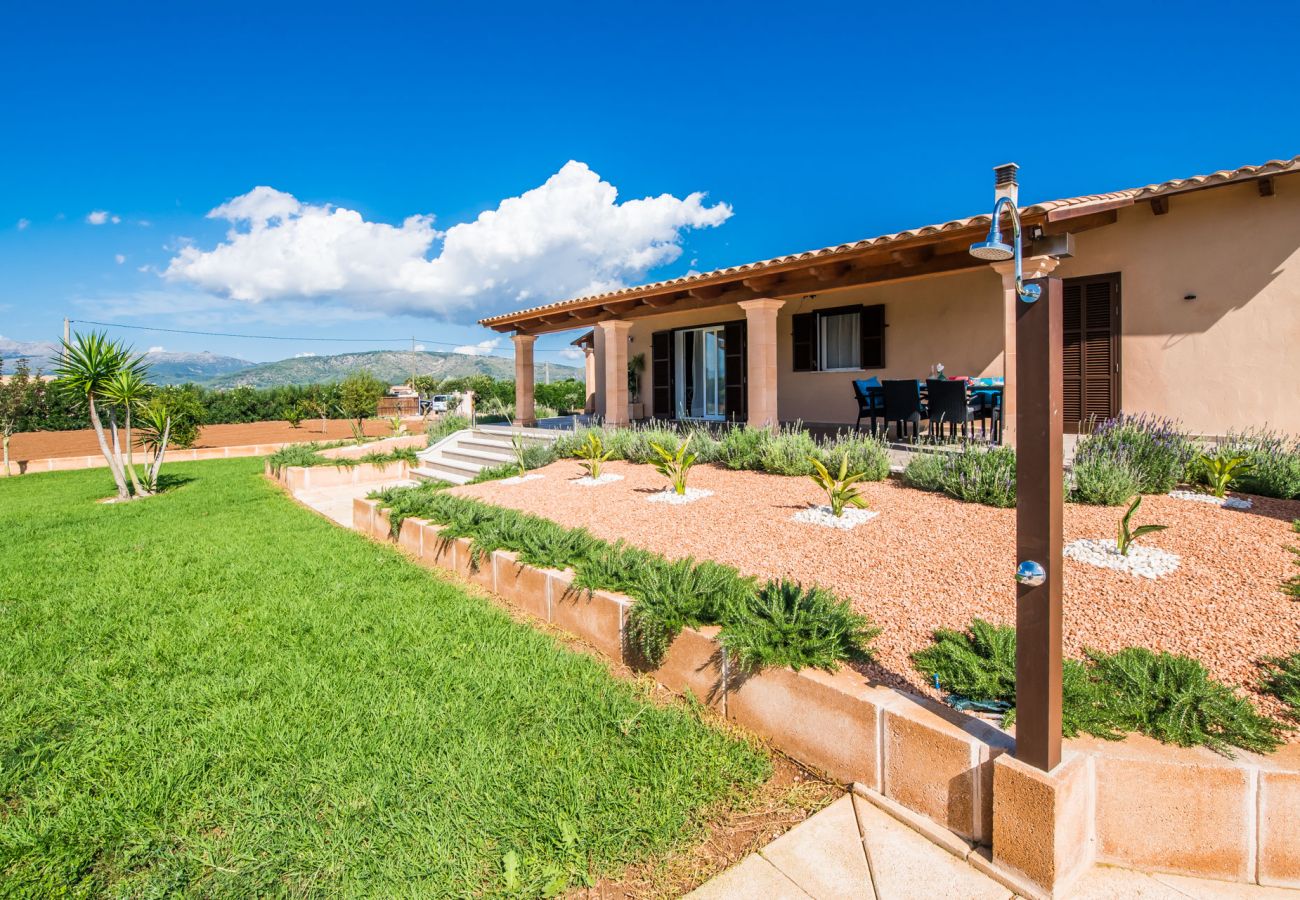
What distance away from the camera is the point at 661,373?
13969 mm

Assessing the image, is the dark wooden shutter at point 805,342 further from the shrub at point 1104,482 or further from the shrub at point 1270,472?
the shrub at point 1104,482

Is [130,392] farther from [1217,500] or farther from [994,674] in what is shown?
[1217,500]

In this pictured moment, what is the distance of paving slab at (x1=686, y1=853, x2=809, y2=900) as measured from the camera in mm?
1822

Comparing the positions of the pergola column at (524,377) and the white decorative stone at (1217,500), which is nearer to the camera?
the white decorative stone at (1217,500)

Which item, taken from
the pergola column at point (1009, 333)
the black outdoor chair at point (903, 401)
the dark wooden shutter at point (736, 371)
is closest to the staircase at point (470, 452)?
the dark wooden shutter at point (736, 371)

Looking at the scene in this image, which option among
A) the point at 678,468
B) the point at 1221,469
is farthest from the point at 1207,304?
the point at 678,468

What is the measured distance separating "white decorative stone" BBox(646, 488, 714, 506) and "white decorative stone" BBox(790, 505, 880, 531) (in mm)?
1142

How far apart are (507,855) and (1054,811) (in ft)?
5.11

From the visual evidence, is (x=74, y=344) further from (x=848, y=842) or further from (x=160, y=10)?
(x=848, y=842)

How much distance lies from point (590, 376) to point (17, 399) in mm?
13814

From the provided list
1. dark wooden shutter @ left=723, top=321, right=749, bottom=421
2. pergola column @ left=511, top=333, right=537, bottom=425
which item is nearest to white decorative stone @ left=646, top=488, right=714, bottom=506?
dark wooden shutter @ left=723, top=321, right=749, bottom=421

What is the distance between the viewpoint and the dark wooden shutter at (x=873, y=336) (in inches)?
391

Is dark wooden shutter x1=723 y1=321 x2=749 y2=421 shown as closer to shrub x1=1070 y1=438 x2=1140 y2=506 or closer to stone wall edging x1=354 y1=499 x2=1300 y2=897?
shrub x1=1070 y1=438 x2=1140 y2=506

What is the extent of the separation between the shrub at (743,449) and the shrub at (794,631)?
4.11m
